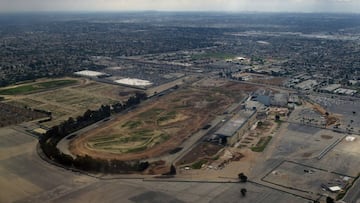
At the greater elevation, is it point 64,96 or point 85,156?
point 64,96

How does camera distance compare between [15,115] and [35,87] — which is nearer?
[15,115]

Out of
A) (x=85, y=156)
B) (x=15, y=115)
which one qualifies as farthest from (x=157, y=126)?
(x=15, y=115)

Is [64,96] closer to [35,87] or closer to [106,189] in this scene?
[35,87]

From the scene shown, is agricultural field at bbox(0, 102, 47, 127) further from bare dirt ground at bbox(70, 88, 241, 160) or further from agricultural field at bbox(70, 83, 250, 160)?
bare dirt ground at bbox(70, 88, 241, 160)

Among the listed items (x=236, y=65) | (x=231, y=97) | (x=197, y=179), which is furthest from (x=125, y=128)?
(x=236, y=65)

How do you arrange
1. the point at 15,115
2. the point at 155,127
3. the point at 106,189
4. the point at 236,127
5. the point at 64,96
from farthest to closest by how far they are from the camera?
1. the point at 64,96
2. the point at 15,115
3. the point at 155,127
4. the point at 236,127
5. the point at 106,189

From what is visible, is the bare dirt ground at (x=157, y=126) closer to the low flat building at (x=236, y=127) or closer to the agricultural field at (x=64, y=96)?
the low flat building at (x=236, y=127)

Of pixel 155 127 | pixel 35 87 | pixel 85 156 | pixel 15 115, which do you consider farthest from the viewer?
pixel 35 87
